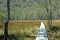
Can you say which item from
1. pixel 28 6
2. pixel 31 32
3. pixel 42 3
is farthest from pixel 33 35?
pixel 28 6

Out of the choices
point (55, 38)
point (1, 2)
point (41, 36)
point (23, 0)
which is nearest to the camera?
point (41, 36)

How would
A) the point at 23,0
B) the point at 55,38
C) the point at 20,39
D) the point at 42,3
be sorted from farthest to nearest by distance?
the point at 23,0
the point at 42,3
the point at 55,38
the point at 20,39

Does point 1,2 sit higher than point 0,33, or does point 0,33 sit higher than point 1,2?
point 1,2

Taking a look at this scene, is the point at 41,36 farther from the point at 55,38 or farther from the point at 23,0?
the point at 23,0

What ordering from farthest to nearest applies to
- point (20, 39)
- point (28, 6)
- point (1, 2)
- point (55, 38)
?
point (28, 6), point (55, 38), point (20, 39), point (1, 2)

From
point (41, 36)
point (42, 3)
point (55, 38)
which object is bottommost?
point (55, 38)

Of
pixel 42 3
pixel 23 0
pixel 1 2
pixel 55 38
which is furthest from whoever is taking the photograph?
pixel 23 0

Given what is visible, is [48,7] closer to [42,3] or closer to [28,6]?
[42,3]

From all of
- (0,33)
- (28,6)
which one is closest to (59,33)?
(0,33)

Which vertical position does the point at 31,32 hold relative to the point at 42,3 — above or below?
below

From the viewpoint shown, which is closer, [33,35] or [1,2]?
[1,2]
